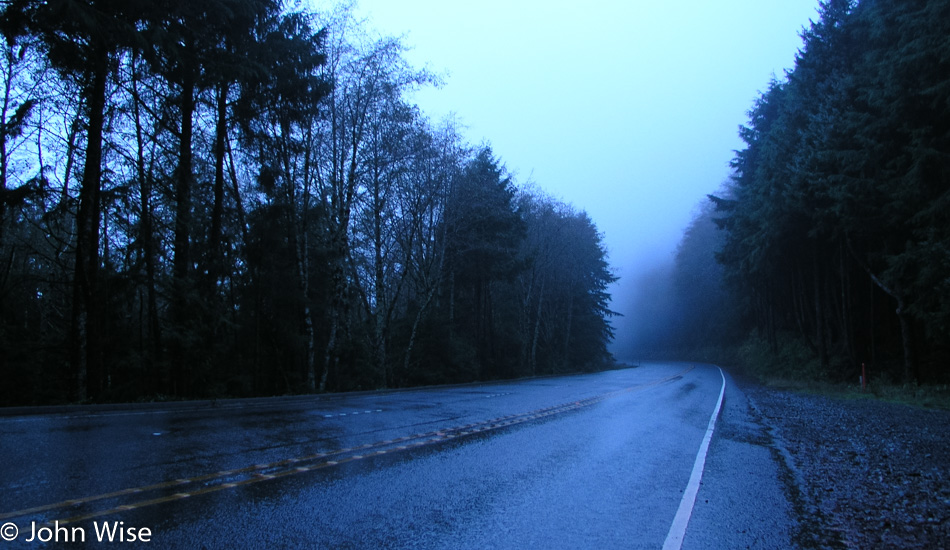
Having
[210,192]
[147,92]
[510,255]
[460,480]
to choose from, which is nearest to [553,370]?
[510,255]

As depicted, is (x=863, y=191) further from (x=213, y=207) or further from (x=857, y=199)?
(x=213, y=207)

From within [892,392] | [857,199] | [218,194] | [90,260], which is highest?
[218,194]

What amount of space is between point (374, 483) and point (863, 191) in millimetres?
21113

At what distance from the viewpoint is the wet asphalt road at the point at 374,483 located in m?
4.59

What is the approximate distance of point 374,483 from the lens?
618cm

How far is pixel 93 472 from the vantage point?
597 cm

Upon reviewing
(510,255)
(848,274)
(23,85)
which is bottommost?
(848,274)

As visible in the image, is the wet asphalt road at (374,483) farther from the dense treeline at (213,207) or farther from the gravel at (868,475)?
the dense treeline at (213,207)

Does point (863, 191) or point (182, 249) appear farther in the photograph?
point (863, 191)

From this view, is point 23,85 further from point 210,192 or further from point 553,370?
point 553,370

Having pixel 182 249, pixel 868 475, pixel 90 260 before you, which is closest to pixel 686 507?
pixel 868 475

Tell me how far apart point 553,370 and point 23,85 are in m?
39.5

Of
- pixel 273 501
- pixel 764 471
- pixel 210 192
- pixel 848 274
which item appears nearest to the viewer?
pixel 273 501

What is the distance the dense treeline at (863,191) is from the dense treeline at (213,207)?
14.9 meters
